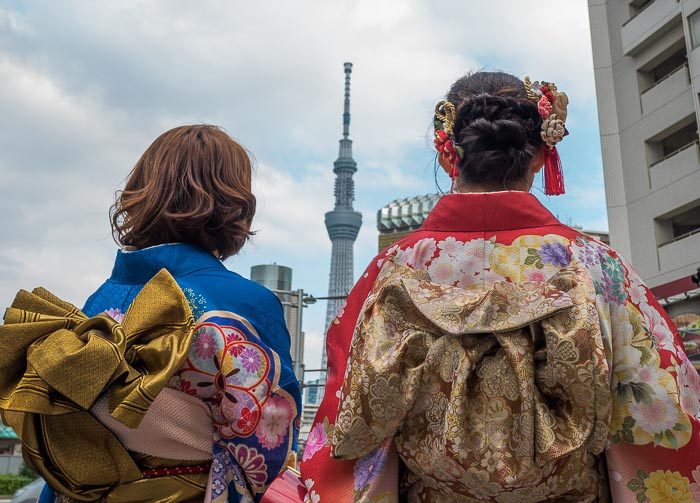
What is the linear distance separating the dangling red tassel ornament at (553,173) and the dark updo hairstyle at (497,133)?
48mm

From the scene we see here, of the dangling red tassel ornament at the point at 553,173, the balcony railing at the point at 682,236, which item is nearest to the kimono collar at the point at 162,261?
the dangling red tassel ornament at the point at 553,173

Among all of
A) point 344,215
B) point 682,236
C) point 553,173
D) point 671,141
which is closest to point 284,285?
point 682,236

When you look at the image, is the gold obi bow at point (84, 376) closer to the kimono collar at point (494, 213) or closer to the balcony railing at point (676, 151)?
the kimono collar at point (494, 213)

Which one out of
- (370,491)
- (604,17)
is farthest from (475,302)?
(604,17)

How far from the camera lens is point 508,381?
5.22 ft

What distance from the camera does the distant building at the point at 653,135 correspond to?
15242 mm

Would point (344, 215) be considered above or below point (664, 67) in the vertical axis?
above

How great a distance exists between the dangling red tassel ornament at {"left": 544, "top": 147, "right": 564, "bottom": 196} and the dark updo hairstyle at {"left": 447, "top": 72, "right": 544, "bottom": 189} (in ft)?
0.16

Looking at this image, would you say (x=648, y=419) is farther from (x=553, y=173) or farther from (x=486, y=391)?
(x=553, y=173)

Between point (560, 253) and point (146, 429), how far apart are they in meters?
1.25

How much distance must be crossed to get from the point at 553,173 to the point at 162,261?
131 centimetres

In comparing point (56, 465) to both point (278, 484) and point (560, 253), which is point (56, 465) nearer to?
point (278, 484)

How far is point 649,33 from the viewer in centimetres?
1712

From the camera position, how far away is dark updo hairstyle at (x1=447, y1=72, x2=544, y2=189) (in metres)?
2.06
